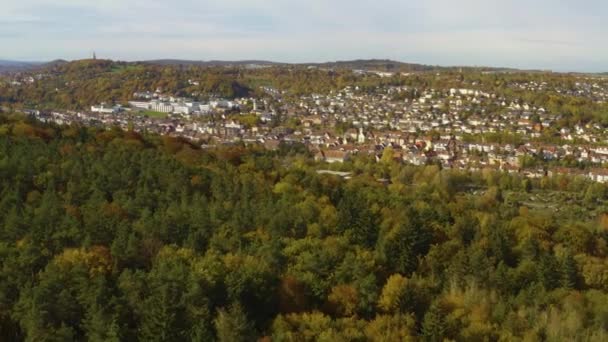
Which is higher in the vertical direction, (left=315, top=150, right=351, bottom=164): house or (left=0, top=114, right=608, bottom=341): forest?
(left=0, top=114, right=608, bottom=341): forest

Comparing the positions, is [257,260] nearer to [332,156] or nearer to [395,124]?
[332,156]

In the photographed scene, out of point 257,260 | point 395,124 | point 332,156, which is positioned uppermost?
point 257,260

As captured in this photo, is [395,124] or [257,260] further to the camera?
[395,124]

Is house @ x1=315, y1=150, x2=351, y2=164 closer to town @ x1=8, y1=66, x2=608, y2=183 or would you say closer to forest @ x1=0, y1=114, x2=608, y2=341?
town @ x1=8, y1=66, x2=608, y2=183

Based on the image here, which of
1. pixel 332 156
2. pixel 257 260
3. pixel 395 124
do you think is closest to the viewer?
pixel 257 260

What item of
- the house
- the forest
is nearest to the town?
the house

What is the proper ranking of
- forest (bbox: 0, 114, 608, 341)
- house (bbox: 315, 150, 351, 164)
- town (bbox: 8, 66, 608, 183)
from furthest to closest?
town (bbox: 8, 66, 608, 183) < house (bbox: 315, 150, 351, 164) < forest (bbox: 0, 114, 608, 341)

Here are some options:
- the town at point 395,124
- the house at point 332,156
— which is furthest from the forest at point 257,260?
the town at point 395,124

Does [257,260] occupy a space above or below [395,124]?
above

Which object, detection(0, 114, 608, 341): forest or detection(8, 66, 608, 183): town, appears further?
detection(8, 66, 608, 183): town

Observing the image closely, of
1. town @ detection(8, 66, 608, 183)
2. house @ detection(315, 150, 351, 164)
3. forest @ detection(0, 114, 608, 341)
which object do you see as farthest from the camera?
town @ detection(8, 66, 608, 183)

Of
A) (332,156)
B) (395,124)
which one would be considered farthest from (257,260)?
(395,124)
